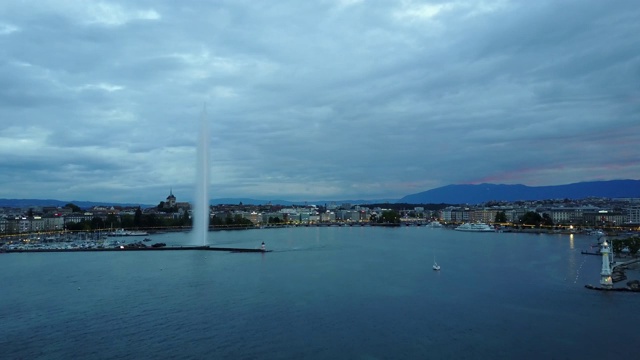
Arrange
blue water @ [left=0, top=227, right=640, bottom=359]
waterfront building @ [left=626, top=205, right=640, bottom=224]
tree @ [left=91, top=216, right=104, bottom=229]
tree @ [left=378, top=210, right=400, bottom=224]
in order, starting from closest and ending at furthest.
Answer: blue water @ [left=0, top=227, right=640, bottom=359]
tree @ [left=91, top=216, right=104, bottom=229]
waterfront building @ [left=626, top=205, right=640, bottom=224]
tree @ [left=378, top=210, right=400, bottom=224]

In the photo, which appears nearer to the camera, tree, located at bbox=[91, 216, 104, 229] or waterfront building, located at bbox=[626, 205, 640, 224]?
tree, located at bbox=[91, 216, 104, 229]

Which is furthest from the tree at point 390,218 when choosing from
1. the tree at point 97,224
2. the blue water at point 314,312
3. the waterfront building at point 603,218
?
the blue water at point 314,312

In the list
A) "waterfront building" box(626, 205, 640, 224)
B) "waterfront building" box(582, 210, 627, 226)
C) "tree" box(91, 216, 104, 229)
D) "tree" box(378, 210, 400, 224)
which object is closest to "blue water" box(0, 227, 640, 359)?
"tree" box(91, 216, 104, 229)

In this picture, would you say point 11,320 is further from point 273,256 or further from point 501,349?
point 273,256

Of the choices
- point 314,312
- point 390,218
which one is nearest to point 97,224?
point 390,218

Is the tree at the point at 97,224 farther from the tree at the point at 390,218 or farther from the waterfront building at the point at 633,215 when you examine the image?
the waterfront building at the point at 633,215

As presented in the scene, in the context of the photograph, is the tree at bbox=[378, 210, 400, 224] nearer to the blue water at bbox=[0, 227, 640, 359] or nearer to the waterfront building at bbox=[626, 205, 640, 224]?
the waterfront building at bbox=[626, 205, 640, 224]

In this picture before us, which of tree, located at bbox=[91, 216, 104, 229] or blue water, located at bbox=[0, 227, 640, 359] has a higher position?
tree, located at bbox=[91, 216, 104, 229]

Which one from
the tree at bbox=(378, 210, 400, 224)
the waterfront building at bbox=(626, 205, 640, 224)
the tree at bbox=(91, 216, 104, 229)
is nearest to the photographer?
the tree at bbox=(91, 216, 104, 229)

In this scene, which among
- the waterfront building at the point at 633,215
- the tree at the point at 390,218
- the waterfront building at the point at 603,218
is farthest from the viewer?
the tree at the point at 390,218
